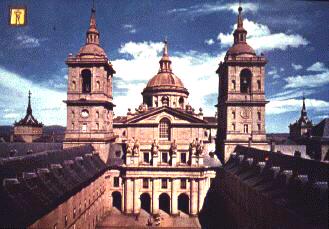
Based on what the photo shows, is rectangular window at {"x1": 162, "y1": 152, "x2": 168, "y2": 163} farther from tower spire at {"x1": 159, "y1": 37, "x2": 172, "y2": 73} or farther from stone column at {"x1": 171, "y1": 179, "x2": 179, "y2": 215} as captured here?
tower spire at {"x1": 159, "y1": 37, "x2": 172, "y2": 73}

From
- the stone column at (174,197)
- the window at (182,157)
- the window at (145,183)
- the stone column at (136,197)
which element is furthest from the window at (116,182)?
the window at (182,157)

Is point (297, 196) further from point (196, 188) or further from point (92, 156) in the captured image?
point (92, 156)

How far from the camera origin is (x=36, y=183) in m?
25.0

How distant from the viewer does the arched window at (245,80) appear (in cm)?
4966

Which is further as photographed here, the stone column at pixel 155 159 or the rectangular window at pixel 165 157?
the rectangular window at pixel 165 157

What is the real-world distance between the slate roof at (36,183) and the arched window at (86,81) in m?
15.1

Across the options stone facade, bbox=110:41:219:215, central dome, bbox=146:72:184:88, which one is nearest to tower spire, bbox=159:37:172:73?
central dome, bbox=146:72:184:88

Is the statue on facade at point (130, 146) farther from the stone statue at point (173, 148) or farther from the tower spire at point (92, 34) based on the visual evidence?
the tower spire at point (92, 34)

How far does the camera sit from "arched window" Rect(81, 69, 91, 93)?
49866 mm

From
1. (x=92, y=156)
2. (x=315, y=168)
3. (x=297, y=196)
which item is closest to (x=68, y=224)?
(x=92, y=156)

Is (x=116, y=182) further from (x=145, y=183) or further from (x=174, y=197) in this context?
(x=174, y=197)

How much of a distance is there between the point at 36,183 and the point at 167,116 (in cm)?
2924

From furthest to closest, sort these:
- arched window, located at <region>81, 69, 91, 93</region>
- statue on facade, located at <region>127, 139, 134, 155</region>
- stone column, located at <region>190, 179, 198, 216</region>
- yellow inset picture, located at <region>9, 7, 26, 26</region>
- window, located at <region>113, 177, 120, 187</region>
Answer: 1. window, located at <region>113, 177, 120, 187</region>
2. arched window, located at <region>81, 69, 91, 93</region>
3. statue on facade, located at <region>127, 139, 134, 155</region>
4. stone column, located at <region>190, 179, 198, 216</region>
5. yellow inset picture, located at <region>9, 7, 26, 26</region>

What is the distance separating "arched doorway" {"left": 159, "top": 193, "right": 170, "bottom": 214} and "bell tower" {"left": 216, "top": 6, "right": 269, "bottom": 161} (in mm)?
12831
